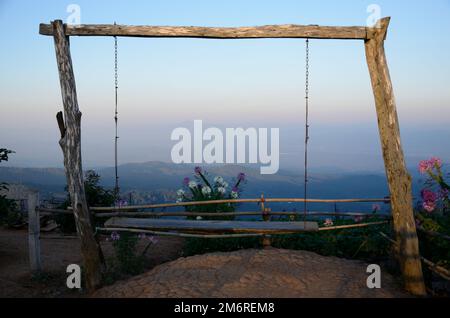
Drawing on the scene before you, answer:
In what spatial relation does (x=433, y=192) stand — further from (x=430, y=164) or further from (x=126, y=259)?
(x=126, y=259)

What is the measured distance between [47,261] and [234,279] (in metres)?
3.63

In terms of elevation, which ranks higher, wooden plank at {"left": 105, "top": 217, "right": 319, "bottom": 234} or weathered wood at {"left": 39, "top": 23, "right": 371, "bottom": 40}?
weathered wood at {"left": 39, "top": 23, "right": 371, "bottom": 40}

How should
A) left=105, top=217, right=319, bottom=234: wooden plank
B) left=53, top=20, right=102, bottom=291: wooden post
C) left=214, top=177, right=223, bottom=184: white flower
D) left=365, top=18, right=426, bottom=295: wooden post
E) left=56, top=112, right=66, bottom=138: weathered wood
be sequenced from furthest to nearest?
left=214, top=177, right=223, bottom=184: white flower, left=105, top=217, right=319, bottom=234: wooden plank, left=56, top=112, right=66, bottom=138: weathered wood, left=53, top=20, right=102, bottom=291: wooden post, left=365, top=18, right=426, bottom=295: wooden post

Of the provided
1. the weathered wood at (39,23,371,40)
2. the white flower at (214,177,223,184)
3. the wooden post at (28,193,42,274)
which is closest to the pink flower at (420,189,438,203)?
the weathered wood at (39,23,371,40)

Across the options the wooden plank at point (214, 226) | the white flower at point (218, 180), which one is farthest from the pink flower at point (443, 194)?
the white flower at point (218, 180)

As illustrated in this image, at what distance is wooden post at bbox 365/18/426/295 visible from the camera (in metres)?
5.53

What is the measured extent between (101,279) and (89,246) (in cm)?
46

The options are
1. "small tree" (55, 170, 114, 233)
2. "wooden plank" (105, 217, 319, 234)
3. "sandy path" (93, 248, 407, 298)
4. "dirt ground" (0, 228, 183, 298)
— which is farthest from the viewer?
"small tree" (55, 170, 114, 233)

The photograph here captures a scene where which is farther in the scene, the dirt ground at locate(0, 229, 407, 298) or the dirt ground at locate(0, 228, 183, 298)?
the dirt ground at locate(0, 228, 183, 298)

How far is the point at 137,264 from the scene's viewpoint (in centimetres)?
678

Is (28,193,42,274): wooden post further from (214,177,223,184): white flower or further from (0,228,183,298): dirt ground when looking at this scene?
(214,177,223,184): white flower

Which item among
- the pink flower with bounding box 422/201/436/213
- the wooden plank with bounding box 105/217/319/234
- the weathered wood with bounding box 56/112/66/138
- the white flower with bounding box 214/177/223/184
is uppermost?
the weathered wood with bounding box 56/112/66/138

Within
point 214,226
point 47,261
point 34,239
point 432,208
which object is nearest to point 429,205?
point 432,208
